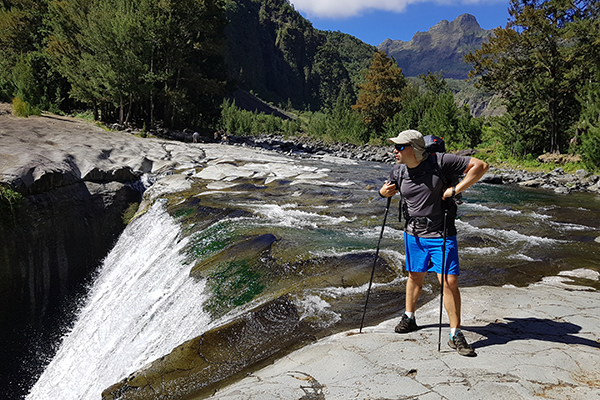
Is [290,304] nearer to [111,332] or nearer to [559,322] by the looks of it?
[559,322]

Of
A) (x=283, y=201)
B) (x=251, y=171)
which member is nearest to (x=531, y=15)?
(x=251, y=171)

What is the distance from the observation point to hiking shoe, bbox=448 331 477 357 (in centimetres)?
A: 324

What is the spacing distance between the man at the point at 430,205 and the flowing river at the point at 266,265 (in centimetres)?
134

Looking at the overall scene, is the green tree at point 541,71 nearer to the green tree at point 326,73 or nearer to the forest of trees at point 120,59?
the forest of trees at point 120,59

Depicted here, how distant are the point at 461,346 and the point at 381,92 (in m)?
44.8

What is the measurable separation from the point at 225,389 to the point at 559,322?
369cm

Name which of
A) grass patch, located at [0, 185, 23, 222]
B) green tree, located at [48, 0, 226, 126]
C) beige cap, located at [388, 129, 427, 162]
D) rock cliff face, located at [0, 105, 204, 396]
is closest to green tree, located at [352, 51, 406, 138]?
green tree, located at [48, 0, 226, 126]

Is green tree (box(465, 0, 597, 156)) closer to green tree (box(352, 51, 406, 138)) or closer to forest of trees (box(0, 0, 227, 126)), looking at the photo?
green tree (box(352, 51, 406, 138))

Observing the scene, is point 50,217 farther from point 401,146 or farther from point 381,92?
point 381,92

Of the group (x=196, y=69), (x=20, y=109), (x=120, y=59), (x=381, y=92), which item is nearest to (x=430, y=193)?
(x=20, y=109)

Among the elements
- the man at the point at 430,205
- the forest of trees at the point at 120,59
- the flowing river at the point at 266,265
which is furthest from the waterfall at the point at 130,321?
the forest of trees at the point at 120,59

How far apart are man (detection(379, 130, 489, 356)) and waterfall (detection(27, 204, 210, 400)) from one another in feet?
10.2

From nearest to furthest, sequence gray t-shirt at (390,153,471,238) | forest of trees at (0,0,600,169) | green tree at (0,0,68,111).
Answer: gray t-shirt at (390,153,471,238) < forest of trees at (0,0,600,169) < green tree at (0,0,68,111)

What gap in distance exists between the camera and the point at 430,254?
3688 mm
